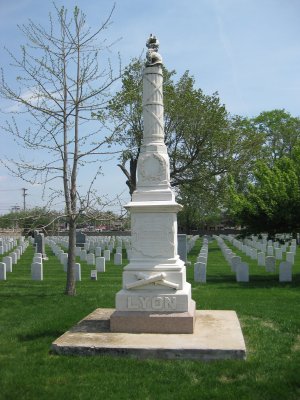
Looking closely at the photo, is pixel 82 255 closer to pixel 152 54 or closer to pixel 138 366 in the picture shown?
pixel 152 54

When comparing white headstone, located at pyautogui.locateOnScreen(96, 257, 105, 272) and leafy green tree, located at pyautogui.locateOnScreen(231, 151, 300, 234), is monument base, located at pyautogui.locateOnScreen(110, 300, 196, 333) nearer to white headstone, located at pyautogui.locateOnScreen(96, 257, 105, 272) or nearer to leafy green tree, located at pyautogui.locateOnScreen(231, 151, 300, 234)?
leafy green tree, located at pyautogui.locateOnScreen(231, 151, 300, 234)

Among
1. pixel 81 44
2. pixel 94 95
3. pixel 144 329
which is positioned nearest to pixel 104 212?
pixel 94 95

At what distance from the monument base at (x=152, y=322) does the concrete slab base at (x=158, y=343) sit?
11 centimetres

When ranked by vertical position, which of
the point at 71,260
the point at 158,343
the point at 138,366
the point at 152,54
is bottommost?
the point at 138,366

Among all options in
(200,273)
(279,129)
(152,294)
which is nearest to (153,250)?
(152,294)

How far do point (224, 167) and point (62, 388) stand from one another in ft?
77.4

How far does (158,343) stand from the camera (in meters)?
6.35

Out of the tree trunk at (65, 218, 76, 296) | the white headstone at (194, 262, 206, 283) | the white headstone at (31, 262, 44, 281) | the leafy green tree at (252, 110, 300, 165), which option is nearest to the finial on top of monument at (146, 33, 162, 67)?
the tree trunk at (65, 218, 76, 296)

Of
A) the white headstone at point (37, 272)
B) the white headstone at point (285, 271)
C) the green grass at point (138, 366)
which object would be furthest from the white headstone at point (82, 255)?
the green grass at point (138, 366)

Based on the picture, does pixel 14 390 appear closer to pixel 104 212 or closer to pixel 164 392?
pixel 164 392

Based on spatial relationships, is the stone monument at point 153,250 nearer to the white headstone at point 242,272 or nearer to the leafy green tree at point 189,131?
the white headstone at point 242,272

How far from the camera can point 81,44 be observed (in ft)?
38.4

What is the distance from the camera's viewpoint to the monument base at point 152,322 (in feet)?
23.0

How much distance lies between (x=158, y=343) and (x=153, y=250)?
1.67 metres
